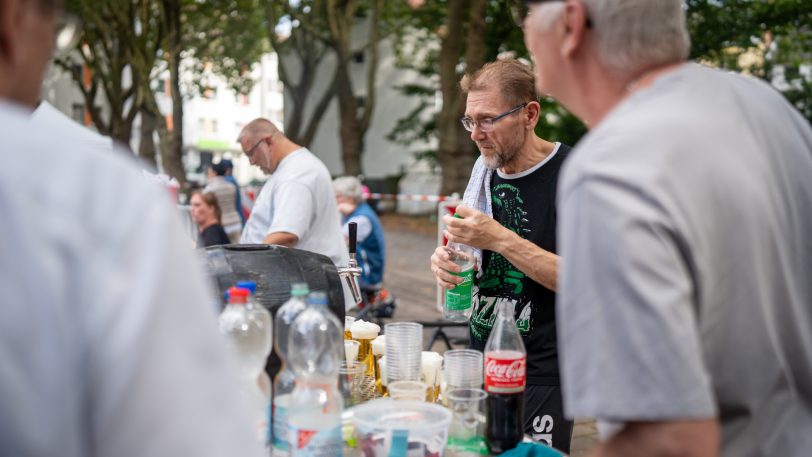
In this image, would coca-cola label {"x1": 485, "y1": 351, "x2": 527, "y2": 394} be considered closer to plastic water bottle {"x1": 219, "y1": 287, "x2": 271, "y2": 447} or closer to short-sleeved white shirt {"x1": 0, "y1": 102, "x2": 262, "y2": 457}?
plastic water bottle {"x1": 219, "y1": 287, "x2": 271, "y2": 447}

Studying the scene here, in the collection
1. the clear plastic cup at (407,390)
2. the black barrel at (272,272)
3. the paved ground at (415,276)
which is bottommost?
the paved ground at (415,276)

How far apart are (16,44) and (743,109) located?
1.25 m

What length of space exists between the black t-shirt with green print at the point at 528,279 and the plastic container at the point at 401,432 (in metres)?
1.05

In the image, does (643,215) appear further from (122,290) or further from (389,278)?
(389,278)

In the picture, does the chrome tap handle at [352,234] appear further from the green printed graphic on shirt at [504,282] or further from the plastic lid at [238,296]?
the plastic lid at [238,296]

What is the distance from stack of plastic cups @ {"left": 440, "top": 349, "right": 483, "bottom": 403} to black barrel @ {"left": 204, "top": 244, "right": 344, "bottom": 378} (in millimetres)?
492

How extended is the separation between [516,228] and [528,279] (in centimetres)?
24

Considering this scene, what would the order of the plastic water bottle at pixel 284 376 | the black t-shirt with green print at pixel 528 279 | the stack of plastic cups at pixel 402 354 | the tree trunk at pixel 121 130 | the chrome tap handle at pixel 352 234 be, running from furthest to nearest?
the tree trunk at pixel 121 130 → the chrome tap handle at pixel 352 234 → the black t-shirt with green print at pixel 528 279 → the stack of plastic cups at pixel 402 354 → the plastic water bottle at pixel 284 376

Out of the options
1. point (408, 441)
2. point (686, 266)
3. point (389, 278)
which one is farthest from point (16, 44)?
point (389, 278)

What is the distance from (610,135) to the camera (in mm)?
1393

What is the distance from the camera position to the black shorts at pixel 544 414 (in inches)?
125

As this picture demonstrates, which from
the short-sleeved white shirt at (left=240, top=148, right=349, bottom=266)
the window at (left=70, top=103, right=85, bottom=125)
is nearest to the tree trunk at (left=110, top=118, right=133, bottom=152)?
the window at (left=70, top=103, right=85, bottom=125)

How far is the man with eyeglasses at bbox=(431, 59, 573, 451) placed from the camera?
3.10m

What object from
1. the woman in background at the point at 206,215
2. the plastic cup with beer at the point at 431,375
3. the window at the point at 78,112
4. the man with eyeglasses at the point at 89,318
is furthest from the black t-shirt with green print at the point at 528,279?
the window at the point at 78,112
